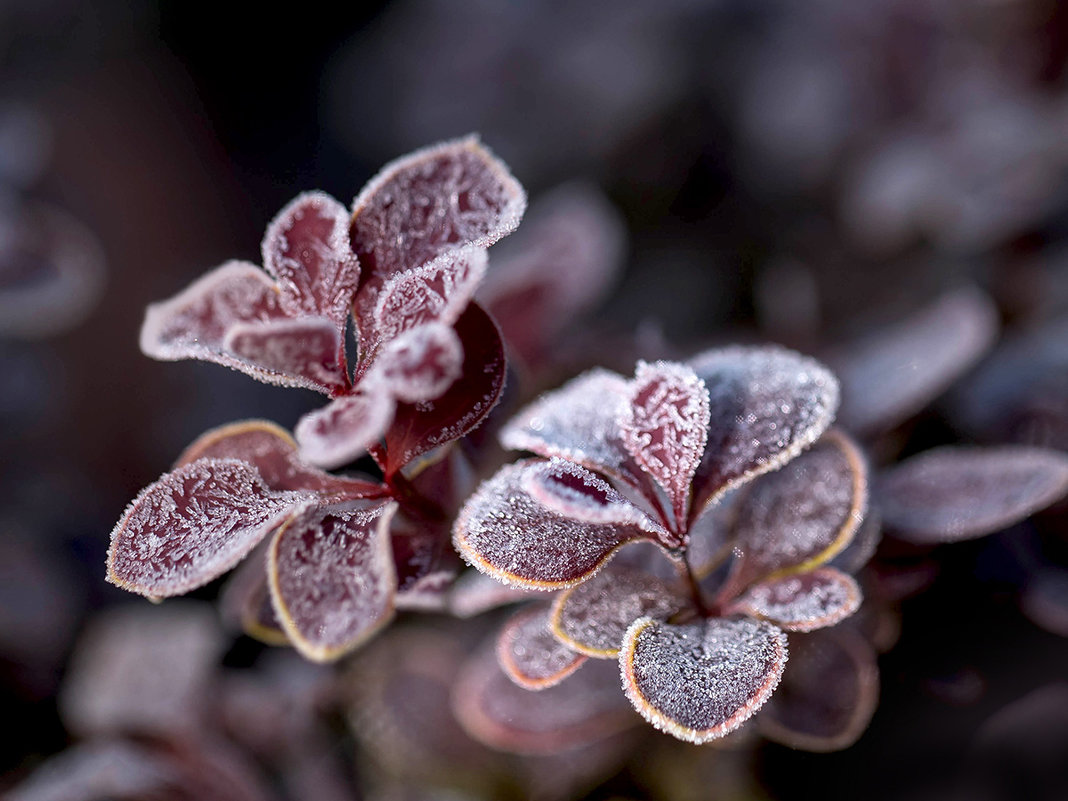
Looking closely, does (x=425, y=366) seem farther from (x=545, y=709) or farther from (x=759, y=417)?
(x=545, y=709)

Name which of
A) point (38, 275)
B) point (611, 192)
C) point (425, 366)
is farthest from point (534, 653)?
point (611, 192)

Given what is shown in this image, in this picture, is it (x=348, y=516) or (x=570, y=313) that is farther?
(x=570, y=313)

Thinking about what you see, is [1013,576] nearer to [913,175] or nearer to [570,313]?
[570,313]

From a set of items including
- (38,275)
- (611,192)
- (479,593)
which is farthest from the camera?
(611,192)

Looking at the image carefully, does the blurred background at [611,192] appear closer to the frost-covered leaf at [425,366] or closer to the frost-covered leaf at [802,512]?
the frost-covered leaf at [802,512]

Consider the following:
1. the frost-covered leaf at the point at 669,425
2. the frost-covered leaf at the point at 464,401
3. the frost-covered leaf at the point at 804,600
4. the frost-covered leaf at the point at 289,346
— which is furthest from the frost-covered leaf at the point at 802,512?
the frost-covered leaf at the point at 289,346

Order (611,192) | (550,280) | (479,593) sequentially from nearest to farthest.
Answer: (479,593) < (550,280) < (611,192)

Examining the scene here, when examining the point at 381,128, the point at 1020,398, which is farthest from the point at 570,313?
the point at 381,128

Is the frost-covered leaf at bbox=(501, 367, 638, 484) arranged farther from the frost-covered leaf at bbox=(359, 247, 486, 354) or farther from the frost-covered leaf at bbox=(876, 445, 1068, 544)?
the frost-covered leaf at bbox=(876, 445, 1068, 544)
